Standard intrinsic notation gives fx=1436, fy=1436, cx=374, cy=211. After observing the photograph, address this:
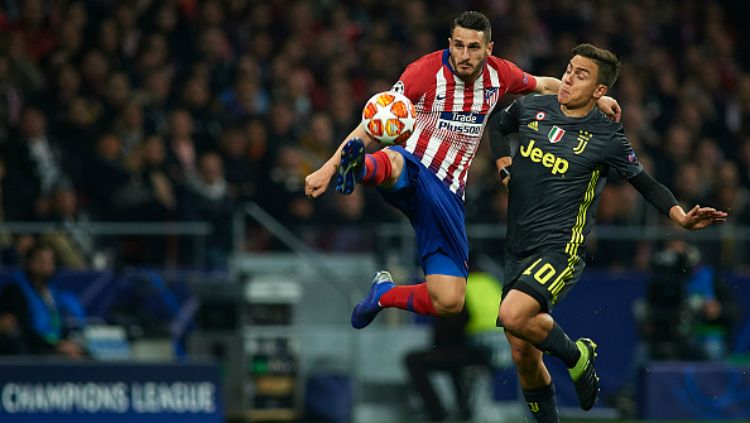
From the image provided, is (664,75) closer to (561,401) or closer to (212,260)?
(561,401)

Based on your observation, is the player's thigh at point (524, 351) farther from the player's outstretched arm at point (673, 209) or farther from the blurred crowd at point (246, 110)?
the blurred crowd at point (246, 110)

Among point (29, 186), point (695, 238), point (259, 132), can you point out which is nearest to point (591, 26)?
point (695, 238)

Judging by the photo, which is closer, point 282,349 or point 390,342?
point 282,349

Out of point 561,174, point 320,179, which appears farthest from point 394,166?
point 561,174

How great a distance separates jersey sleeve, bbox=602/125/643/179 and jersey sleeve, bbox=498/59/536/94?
75 centimetres

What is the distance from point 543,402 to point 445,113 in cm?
193

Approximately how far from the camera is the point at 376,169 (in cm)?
808

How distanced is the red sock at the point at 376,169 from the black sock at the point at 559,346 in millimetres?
1419

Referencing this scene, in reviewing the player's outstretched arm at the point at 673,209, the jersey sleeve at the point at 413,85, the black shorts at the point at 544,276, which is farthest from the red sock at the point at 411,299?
the player's outstretched arm at the point at 673,209

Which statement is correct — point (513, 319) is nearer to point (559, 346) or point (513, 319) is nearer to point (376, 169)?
point (559, 346)

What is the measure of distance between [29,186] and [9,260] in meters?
0.69

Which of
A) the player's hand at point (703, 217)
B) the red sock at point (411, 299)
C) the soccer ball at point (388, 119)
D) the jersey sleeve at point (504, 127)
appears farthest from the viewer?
the jersey sleeve at point (504, 127)

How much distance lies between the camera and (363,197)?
1462cm

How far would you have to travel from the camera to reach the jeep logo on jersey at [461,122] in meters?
8.80
